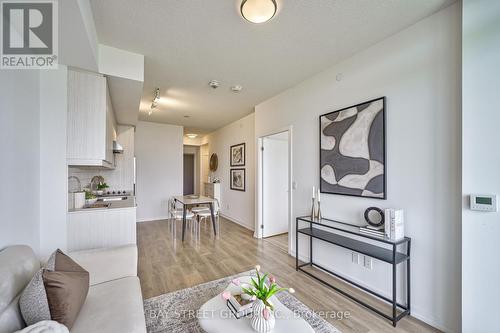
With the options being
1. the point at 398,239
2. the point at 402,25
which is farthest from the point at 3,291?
the point at 402,25

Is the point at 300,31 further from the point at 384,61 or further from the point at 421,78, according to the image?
the point at 421,78

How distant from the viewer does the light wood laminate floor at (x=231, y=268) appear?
1.92 meters

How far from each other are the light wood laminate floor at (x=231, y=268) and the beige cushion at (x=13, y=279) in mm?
1249

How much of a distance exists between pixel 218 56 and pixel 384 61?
1.80 m

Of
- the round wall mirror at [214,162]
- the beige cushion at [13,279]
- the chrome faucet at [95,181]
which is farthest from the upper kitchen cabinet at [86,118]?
the round wall mirror at [214,162]

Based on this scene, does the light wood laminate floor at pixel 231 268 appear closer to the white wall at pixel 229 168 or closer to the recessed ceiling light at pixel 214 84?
the white wall at pixel 229 168

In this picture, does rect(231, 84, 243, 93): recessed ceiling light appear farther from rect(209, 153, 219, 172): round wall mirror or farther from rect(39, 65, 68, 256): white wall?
rect(209, 153, 219, 172): round wall mirror

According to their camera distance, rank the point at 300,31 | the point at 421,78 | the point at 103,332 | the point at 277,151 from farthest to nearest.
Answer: the point at 277,151, the point at 300,31, the point at 421,78, the point at 103,332

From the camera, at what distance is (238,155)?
5.56 metres

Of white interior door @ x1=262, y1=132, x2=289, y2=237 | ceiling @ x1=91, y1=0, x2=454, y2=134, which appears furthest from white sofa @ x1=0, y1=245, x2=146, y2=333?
white interior door @ x1=262, y1=132, x2=289, y2=237

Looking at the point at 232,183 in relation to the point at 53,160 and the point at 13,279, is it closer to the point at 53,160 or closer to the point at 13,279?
the point at 53,160

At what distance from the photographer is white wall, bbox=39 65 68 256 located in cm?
203

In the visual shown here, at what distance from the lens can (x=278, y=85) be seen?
3.37 metres

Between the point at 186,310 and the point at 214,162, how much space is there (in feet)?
17.0
